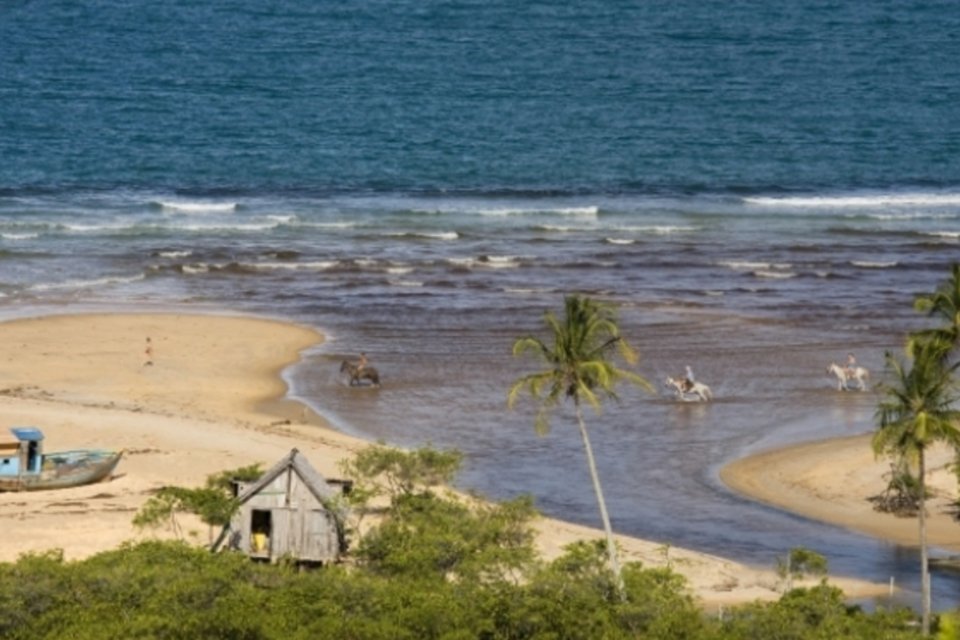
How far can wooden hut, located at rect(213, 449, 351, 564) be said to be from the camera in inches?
1778

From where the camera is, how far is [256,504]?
4534cm

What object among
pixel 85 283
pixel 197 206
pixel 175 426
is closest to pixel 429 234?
pixel 197 206

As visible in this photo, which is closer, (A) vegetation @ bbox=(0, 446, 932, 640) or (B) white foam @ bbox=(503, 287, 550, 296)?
(A) vegetation @ bbox=(0, 446, 932, 640)

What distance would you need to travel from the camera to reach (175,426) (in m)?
56.9

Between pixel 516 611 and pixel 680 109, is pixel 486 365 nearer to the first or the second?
pixel 516 611

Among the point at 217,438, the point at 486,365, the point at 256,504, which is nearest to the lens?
the point at 256,504

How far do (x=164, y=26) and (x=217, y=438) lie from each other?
111597 millimetres

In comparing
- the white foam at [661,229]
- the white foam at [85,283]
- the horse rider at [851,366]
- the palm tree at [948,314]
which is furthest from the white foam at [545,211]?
the palm tree at [948,314]

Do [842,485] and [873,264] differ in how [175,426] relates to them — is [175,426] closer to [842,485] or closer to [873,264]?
[842,485]

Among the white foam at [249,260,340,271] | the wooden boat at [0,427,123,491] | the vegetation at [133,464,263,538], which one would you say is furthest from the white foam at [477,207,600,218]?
the vegetation at [133,464,263,538]

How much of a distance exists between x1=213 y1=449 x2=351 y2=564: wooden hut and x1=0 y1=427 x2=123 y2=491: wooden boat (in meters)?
6.13

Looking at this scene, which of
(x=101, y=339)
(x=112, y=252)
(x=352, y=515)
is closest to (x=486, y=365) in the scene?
(x=101, y=339)

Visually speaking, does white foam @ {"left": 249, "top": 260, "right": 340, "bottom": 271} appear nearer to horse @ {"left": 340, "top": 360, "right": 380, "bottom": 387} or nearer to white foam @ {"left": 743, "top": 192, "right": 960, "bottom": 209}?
horse @ {"left": 340, "top": 360, "right": 380, "bottom": 387}

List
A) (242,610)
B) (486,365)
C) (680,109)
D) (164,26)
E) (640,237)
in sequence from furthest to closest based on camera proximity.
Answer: (164,26) → (680,109) → (640,237) → (486,365) → (242,610)
